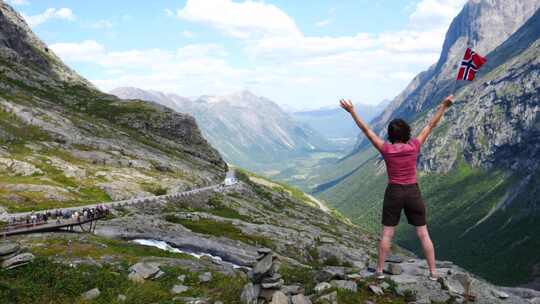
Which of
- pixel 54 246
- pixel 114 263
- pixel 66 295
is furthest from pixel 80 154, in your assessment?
pixel 66 295

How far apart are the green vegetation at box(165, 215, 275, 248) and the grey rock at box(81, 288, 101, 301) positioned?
5092cm

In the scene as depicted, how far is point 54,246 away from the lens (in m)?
36.5

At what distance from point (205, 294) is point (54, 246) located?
19810mm

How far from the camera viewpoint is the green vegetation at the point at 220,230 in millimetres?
74875

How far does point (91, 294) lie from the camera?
21.7 m

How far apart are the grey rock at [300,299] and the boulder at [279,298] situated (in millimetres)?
298

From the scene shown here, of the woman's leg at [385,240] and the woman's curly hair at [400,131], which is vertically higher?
the woman's curly hair at [400,131]

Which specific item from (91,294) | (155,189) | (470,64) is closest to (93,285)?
(91,294)

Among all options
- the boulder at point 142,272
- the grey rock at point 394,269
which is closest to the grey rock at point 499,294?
the grey rock at point 394,269

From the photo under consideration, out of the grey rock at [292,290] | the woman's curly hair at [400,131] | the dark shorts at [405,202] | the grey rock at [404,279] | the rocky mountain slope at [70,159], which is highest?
the woman's curly hair at [400,131]

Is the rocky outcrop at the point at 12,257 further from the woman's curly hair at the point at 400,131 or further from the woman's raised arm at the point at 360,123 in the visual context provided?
the woman's curly hair at the point at 400,131

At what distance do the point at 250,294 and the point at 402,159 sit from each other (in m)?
8.88

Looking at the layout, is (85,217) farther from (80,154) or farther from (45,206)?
(80,154)

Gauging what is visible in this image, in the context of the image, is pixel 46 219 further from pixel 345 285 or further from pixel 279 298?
pixel 345 285
